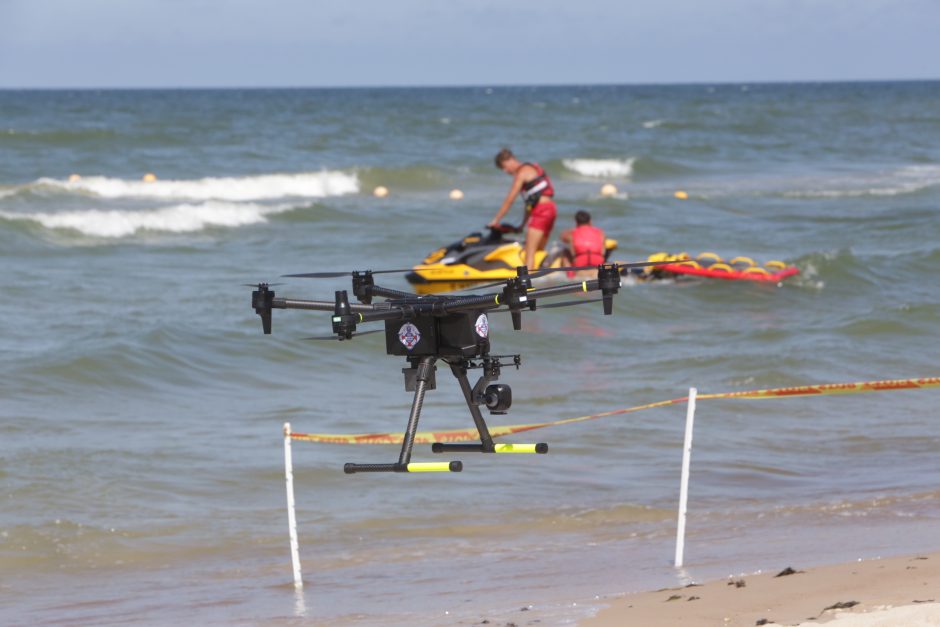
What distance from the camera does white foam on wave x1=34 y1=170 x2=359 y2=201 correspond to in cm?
3384

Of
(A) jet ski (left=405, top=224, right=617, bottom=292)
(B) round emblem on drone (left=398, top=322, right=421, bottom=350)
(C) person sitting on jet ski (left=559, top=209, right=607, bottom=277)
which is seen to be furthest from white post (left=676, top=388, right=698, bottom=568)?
(A) jet ski (left=405, top=224, right=617, bottom=292)

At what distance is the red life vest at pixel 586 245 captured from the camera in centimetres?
1741

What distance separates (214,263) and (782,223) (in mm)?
11870

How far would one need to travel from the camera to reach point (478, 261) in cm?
1783

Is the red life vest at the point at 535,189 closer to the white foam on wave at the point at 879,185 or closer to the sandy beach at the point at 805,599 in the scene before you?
the sandy beach at the point at 805,599

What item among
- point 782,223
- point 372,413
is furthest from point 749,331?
point 782,223

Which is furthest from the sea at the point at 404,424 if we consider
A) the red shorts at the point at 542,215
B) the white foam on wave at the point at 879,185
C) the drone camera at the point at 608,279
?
the white foam on wave at the point at 879,185

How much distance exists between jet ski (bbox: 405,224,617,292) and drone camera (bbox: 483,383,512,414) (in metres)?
12.5

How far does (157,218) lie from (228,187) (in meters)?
8.25

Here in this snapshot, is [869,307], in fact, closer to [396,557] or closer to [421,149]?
[396,557]

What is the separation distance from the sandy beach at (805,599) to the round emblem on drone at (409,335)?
1.95 m

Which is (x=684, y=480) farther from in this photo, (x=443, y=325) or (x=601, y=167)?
(x=601, y=167)

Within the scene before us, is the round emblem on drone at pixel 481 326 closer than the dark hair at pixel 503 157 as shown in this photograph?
Yes

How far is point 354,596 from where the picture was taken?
24.3 feet
